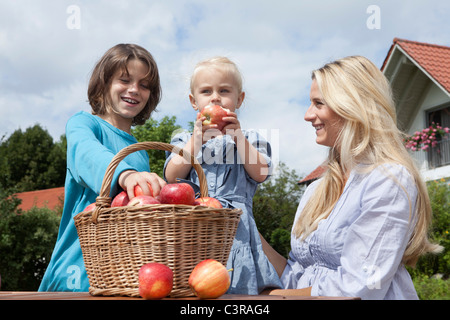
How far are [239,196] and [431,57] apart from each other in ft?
49.7

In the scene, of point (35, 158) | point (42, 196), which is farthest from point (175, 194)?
point (35, 158)

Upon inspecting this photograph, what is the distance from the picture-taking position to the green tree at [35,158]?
3434 centimetres

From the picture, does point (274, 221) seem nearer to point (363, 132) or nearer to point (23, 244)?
point (23, 244)

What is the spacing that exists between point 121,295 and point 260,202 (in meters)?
10.9

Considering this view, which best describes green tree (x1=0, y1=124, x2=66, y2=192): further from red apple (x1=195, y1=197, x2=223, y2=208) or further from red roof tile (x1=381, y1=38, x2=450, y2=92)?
Answer: red apple (x1=195, y1=197, x2=223, y2=208)

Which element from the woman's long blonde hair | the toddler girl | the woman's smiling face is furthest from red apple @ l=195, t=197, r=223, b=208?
the woman's smiling face

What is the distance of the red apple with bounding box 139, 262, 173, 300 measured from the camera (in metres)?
1.77

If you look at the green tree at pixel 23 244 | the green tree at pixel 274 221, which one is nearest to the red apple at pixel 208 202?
the green tree at pixel 274 221

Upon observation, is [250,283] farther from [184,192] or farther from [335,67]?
[335,67]

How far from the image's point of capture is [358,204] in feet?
7.85

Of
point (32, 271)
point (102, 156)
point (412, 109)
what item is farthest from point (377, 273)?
point (412, 109)

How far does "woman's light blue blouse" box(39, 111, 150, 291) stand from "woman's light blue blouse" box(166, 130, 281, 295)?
0.45m

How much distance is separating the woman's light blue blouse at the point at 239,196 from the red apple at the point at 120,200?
772 millimetres

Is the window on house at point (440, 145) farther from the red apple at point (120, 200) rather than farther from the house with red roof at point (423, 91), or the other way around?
the red apple at point (120, 200)
